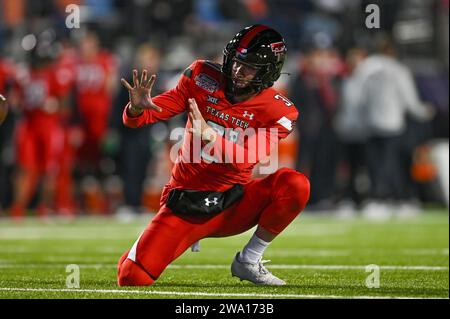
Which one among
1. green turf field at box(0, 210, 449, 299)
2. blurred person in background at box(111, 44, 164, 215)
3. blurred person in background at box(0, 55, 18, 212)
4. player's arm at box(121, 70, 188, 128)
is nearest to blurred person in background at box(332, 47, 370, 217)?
green turf field at box(0, 210, 449, 299)

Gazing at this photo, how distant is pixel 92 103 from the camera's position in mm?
13734

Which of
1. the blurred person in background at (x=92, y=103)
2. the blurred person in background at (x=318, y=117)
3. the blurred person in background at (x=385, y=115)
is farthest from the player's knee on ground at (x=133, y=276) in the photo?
the blurred person in background at (x=318, y=117)

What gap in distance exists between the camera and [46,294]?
546cm

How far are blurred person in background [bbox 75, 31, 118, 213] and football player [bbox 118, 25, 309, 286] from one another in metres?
7.68

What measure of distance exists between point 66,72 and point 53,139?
0.88m

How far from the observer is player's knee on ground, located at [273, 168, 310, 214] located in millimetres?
5855

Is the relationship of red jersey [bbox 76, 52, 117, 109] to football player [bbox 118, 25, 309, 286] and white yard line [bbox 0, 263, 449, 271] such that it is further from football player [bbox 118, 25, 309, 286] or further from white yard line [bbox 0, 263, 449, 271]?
football player [bbox 118, 25, 309, 286]

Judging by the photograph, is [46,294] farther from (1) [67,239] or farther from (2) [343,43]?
(2) [343,43]

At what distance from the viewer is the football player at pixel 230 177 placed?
5.87 metres

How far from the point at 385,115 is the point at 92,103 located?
3.81m

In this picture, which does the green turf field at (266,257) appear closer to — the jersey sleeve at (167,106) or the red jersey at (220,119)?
the red jersey at (220,119)

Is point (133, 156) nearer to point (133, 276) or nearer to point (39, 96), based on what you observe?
point (39, 96)

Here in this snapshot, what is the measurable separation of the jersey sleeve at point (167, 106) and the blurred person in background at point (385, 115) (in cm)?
747

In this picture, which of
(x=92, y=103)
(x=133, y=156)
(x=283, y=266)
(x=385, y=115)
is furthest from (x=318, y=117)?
(x=283, y=266)
